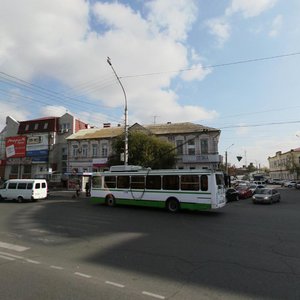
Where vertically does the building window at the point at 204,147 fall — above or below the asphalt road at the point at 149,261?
above

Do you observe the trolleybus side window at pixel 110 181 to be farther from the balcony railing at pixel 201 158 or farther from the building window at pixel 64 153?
the building window at pixel 64 153

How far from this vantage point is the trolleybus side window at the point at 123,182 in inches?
863

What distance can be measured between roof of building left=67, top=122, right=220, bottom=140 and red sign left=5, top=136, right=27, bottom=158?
9.96 meters

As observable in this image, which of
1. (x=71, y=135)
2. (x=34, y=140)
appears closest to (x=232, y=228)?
(x=71, y=135)

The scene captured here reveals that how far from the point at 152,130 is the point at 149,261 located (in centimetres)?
4329

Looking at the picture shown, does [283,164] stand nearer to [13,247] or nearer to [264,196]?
[264,196]

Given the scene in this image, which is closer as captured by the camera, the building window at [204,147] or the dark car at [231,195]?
the dark car at [231,195]

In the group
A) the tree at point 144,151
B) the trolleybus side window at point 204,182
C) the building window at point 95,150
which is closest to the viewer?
the trolleybus side window at point 204,182

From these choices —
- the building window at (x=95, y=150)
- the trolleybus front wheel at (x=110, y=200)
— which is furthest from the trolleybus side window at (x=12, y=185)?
the building window at (x=95, y=150)

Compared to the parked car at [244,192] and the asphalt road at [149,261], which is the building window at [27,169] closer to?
the parked car at [244,192]

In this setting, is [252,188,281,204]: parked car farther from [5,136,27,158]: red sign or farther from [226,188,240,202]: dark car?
[5,136,27,158]: red sign

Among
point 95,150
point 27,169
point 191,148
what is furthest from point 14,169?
point 191,148

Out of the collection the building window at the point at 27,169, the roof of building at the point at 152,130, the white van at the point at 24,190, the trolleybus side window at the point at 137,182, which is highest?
the roof of building at the point at 152,130

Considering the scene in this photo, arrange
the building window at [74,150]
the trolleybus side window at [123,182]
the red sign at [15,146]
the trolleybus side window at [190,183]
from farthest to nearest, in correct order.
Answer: the red sign at [15,146] < the building window at [74,150] < the trolleybus side window at [123,182] < the trolleybus side window at [190,183]
